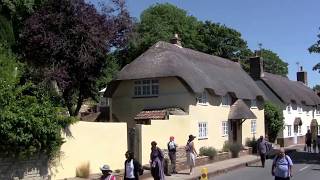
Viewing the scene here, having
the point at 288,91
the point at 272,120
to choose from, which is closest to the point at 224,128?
the point at 272,120

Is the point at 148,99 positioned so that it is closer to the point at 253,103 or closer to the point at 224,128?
the point at 224,128

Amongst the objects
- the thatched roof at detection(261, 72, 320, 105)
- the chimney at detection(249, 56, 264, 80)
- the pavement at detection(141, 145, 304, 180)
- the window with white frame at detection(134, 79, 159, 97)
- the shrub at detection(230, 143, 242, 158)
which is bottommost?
the pavement at detection(141, 145, 304, 180)

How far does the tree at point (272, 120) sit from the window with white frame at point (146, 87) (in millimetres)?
18739

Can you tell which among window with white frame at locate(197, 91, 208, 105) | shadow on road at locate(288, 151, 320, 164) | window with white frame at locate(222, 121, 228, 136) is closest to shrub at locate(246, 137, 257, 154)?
shadow on road at locate(288, 151, 320, 164)

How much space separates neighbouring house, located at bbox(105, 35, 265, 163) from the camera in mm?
32781

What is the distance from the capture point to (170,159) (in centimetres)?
2530

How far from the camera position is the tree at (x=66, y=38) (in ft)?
89.2

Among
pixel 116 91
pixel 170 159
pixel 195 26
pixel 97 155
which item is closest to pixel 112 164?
pixel 97 155

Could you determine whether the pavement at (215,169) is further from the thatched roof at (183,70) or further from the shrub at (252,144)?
the shrub at (252,144)

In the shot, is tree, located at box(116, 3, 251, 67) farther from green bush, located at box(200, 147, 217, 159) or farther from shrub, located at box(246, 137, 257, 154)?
green bush, located at box(200, 147, 217, 159)

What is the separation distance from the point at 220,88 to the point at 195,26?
3219 cm

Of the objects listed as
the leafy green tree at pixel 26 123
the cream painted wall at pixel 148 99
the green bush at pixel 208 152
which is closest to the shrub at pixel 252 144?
the green bush at pixel 208 152

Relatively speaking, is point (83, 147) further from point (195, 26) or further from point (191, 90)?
point (195, 26)

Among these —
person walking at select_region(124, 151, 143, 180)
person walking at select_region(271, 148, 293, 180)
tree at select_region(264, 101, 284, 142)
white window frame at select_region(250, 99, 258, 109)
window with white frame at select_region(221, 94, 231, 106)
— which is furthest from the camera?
tree at select_region(264, 101, 284, 142)
